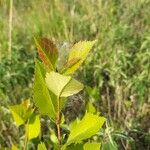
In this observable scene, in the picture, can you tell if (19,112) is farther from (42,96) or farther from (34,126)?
(42,96)

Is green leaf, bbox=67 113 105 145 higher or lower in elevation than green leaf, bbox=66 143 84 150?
higher

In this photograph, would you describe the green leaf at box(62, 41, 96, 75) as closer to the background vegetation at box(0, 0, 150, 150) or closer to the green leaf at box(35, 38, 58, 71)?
the green leaf at box(35, 38, 58, 71)

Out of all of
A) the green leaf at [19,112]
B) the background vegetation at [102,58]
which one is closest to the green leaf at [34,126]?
the green leaf at [19,112]

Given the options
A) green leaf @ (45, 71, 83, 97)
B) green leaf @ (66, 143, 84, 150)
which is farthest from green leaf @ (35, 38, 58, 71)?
green leaf @ (66, 143, 84, 150)

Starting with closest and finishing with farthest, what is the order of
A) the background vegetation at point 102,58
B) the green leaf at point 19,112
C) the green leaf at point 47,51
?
the green leaf at point 47,51 → the green leaf at point 19,112 → the background vegetation at point 102,58

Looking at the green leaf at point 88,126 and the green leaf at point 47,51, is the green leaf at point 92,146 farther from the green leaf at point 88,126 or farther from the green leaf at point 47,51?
the green leaf at point 47,51

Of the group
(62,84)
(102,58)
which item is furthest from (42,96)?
(102,58)

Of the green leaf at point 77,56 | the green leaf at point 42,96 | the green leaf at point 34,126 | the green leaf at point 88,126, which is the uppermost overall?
the green leaf at point 77,56
